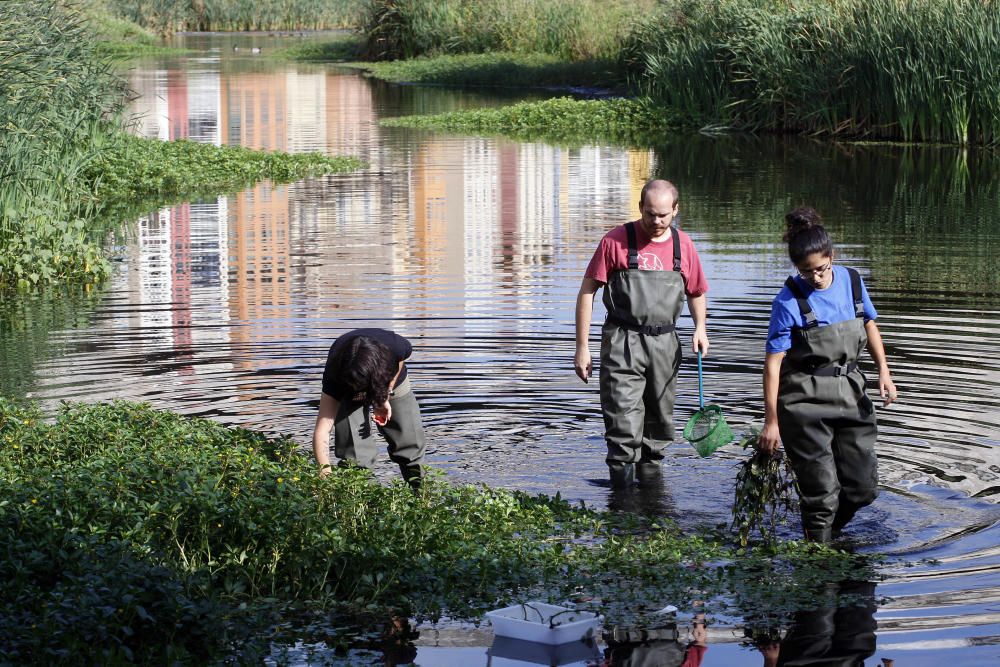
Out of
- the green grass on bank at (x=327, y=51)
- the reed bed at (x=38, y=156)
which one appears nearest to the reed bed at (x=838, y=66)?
the reed bed at (x=38, y=156)

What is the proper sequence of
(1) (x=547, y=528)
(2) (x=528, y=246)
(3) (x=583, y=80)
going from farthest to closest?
1. (3) (x=583, y=80)
2. (2) (x=528, y=246)
3. (1) (x=547, y=528)

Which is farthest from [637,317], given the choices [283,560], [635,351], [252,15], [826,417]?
[252,15]

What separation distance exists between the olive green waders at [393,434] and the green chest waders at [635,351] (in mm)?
1234

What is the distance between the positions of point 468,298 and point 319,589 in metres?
8.15

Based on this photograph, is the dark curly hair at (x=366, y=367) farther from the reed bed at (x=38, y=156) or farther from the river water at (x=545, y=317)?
the reed bed at (x=38, y=156)

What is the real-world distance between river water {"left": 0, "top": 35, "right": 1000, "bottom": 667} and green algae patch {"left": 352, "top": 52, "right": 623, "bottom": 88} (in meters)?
17.0

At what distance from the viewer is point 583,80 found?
45.7m

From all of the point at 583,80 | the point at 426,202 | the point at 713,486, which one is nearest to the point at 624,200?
the point at 426,202

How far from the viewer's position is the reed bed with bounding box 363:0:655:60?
157 feet

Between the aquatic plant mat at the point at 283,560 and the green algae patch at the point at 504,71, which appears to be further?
the green algae patch at the point at 504,71

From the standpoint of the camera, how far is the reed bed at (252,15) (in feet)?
277

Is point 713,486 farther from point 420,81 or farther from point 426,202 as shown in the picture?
point 420,81

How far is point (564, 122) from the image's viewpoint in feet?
114

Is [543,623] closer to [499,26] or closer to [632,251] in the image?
[632,251]
